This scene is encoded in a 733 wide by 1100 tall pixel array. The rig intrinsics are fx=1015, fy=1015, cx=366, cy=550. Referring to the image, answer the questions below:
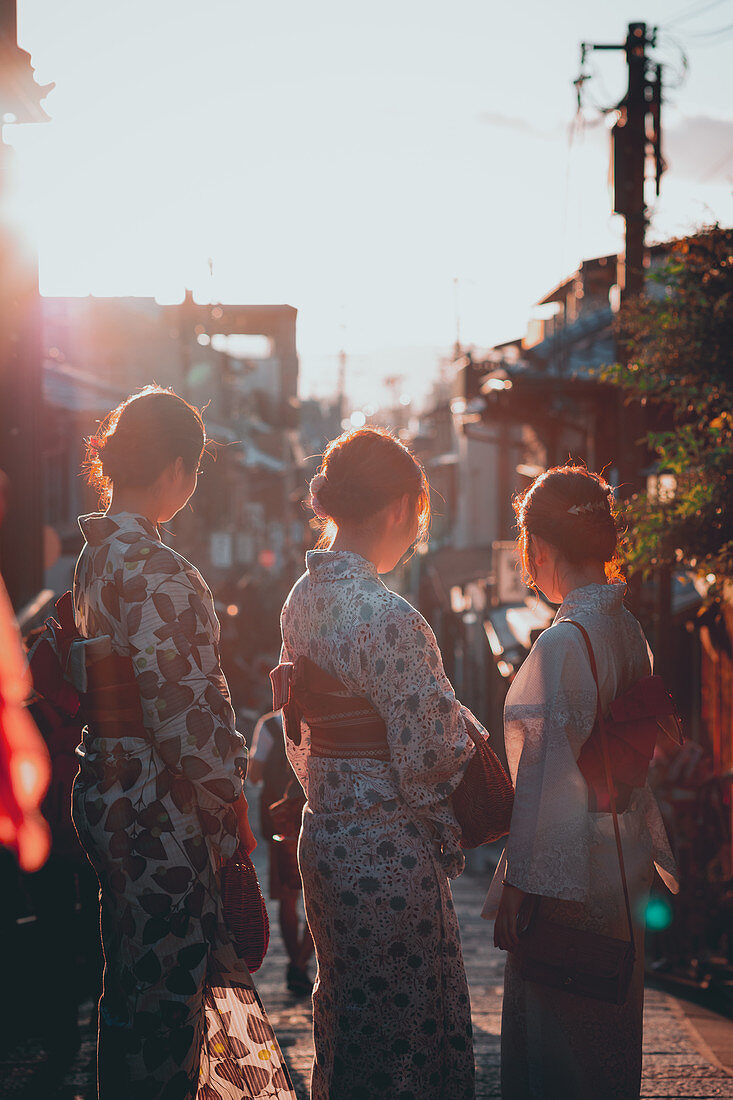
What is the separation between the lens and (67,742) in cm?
338

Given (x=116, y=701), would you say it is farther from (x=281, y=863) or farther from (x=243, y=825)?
(x=281, y=863)

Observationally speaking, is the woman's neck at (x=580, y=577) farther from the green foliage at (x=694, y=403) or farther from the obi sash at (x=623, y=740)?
the green foliage at (x=694, y=403)

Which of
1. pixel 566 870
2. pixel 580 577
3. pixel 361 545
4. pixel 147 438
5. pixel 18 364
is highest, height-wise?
pixel 18 364

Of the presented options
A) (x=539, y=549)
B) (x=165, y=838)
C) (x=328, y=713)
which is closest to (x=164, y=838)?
(x=165, y=838)

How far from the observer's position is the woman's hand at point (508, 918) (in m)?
2.75

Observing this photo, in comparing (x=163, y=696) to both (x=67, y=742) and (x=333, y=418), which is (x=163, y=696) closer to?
(x=67, y=742)

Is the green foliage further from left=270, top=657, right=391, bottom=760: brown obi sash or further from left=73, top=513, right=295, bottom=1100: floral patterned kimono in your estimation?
left=73, top=513, right=295, bottom=1100: floral patterned kimono

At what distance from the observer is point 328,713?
109 inches

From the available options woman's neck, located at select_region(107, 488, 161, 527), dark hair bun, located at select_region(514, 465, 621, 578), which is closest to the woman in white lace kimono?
dark hair bun, located at select_region(514, 465, 621, 578)

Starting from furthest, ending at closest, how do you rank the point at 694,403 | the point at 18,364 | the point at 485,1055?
the point at 18,364
the point at 694,403
the point at 485,1055

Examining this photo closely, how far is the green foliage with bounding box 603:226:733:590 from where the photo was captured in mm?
5332

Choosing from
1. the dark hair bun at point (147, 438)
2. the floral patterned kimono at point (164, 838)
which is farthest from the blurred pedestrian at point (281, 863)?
the dark hair bun at point (147, 438)

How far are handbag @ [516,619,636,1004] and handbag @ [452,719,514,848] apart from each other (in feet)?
0.70

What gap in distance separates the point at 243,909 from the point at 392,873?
43 centimetres
